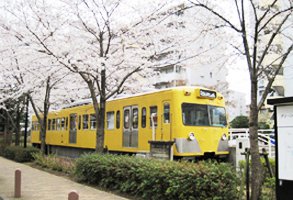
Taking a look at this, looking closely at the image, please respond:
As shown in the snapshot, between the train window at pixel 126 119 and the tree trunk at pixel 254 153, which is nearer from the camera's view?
the tree trunk at pixel 254 153

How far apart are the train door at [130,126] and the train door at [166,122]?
170 centimetres

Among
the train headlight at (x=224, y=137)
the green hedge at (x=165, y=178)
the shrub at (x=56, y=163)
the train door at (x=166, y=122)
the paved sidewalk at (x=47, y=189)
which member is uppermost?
the train door at (x=166, y=122)

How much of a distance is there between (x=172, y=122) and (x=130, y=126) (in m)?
2.72

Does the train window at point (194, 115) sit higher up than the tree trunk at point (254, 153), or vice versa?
the train window at point (194, 115)

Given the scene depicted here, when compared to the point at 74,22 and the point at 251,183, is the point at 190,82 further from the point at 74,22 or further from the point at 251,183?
the point at 251,183

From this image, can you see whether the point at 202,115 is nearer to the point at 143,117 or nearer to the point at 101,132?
the point at 143,117

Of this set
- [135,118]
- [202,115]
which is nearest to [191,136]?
[202,115]

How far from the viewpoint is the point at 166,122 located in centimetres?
1291

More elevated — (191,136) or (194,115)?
(194,115)

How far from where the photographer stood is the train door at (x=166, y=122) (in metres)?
12.8

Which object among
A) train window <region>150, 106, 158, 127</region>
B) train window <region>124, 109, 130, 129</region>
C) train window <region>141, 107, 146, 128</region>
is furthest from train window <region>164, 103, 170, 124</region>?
train window <region>124, 109, 130, 129</region>

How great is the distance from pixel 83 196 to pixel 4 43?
7.74 m

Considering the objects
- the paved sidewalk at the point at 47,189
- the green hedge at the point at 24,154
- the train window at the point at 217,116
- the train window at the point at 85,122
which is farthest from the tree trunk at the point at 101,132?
A: the green hedge at the point at 24,154

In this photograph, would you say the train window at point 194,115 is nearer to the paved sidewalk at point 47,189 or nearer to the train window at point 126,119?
the train window at point 126,119
